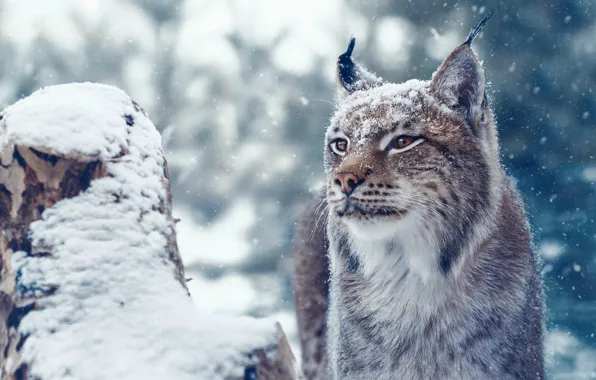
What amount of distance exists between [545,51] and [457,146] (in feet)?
14.1

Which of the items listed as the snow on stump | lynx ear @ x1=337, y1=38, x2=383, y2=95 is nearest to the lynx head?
lynx ear @ x1=337, y1=38, x2=383, y2=95

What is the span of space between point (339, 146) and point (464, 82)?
75cm

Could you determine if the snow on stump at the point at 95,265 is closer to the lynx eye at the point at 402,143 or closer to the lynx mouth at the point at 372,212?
the lynx mouth at the point at 372,212

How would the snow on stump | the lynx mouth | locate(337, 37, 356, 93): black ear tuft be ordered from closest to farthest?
the snow on stump, the lynx mouth, locate(337, 37, 356, 93): black ear tuft

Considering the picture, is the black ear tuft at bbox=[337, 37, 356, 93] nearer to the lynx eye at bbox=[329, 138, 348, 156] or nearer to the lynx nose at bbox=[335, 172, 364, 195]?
the lynx eye at bbox=[329, 138, 348, 156]

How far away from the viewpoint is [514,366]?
3021 mm

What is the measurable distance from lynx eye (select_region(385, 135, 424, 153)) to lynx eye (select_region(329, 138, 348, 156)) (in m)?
0.31

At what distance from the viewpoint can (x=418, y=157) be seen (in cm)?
302

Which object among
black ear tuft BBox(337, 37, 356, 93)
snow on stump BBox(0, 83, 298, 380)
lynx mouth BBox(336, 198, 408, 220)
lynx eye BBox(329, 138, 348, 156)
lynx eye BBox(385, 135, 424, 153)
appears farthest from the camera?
black ear tuft BBox(337, 37, 356, 93)

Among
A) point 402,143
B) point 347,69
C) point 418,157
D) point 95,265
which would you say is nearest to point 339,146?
point 402,143

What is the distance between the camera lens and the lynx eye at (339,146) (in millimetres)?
3359

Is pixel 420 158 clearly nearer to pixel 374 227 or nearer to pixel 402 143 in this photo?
pixel 402 143

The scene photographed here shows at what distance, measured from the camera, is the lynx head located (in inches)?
116

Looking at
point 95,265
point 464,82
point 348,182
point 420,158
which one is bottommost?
point 95,265
